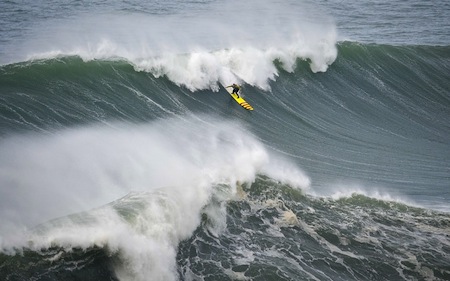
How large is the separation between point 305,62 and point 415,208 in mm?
11081

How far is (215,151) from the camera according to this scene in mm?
16266

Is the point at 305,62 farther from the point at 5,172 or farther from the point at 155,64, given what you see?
the point at 5,172

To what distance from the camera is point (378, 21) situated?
34.1 m

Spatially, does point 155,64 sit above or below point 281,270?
above

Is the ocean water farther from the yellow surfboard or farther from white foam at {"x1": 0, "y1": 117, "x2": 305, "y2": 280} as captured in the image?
the yellow surfboard

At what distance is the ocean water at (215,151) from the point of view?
11562 millimetres

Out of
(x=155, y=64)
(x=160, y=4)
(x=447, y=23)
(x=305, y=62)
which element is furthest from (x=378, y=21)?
(x=155, y=64)

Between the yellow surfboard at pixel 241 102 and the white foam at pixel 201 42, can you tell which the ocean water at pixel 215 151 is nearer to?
A: the white foam at pixel 201 42

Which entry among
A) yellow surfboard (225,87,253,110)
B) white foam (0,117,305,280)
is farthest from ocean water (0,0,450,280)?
yellow surfboard (225,87,253,110)

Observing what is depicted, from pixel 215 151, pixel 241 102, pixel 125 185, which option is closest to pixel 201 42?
pixel 241 102

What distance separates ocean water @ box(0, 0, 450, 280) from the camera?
455 inches

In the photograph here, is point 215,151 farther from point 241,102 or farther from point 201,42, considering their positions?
point 201,42

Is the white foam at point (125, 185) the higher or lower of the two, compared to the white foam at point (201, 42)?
lower

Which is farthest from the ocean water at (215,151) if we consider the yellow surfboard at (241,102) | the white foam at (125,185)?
the yellow surfboard at (241,102)
